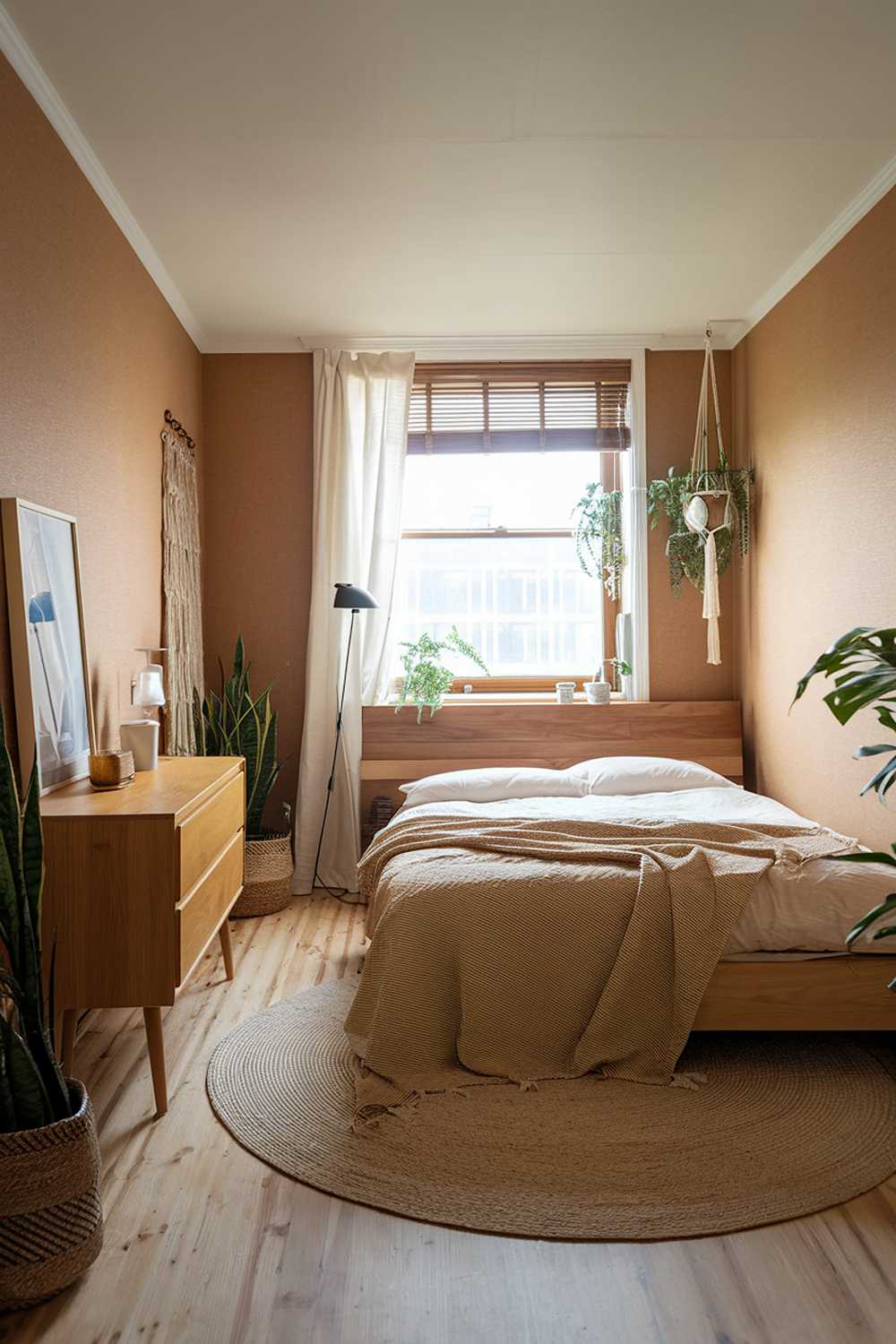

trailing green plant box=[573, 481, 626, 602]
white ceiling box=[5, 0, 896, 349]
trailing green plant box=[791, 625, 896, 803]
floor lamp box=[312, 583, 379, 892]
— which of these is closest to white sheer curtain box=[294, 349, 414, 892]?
floor lamp box=[312, 583, 379, 892]

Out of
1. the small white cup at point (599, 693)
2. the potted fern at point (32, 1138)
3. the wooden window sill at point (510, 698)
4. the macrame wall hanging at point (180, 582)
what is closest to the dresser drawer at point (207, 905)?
the potted fern at point (32, 1138)

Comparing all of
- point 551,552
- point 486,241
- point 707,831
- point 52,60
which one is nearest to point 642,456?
point 551,552

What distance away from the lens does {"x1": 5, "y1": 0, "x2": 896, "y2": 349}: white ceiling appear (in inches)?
96.7

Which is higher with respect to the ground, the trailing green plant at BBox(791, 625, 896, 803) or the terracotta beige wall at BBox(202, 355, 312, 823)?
the terracotta beige wall at BBox(202, 355, 312, 823)

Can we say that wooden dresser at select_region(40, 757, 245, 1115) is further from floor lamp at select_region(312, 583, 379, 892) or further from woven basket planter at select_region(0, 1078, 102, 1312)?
floor lamp at select_region(312, 583, 379, 892)

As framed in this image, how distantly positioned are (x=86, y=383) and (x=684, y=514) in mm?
2815

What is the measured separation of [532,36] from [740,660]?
10.2ft

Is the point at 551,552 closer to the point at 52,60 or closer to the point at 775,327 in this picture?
the point at 775,327

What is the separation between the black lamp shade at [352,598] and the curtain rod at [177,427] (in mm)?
944

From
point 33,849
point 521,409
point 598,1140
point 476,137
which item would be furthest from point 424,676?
point 33,849

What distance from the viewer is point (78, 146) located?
9.74ft

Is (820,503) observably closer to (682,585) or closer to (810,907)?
(682,585)

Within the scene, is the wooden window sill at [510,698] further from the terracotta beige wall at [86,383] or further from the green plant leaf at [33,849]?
the green plant leaf at [33,849]

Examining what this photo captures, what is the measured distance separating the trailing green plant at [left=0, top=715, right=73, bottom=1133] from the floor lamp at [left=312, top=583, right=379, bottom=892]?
2618 mm
